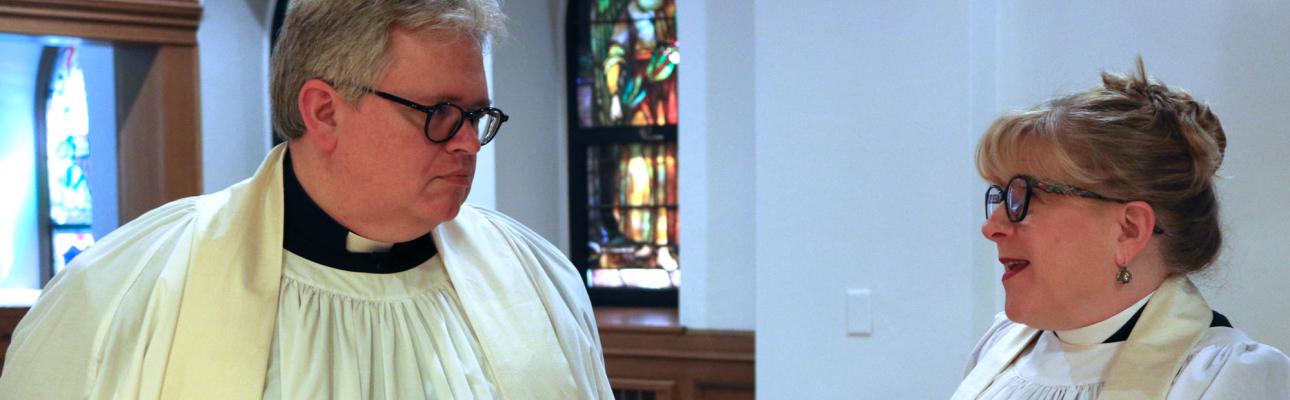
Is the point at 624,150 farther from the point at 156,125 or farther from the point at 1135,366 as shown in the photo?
the point at 1135,366

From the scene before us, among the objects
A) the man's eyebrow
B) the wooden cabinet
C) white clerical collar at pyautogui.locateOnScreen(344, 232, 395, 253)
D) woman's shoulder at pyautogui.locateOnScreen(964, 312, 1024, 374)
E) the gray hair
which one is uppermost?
the gray hair

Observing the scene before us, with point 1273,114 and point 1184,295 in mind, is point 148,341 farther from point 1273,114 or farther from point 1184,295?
point 1273,114

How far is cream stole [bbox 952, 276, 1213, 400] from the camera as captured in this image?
1.68m

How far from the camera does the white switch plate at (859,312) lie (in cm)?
325

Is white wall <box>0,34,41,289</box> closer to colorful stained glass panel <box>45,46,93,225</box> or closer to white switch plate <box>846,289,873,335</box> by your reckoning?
colorful stained glass panel <box>45,46,93,225</box>

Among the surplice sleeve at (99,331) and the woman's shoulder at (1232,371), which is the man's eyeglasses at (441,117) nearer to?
the surplice sleeve at (99,331)

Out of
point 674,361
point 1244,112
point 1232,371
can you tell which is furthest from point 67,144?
point 1232,371

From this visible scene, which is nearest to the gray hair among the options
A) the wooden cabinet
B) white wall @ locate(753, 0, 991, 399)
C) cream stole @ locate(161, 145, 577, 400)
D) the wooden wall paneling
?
cream stole @ locate(161, 145, 577, 400)

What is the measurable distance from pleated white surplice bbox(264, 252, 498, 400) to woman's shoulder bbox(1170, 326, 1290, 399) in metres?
1.02

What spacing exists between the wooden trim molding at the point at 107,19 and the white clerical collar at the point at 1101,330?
3294mm

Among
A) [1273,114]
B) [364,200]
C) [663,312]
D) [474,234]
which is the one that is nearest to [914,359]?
[1273,114]

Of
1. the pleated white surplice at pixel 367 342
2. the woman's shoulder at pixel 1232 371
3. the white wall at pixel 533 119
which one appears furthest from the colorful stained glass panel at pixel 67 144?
the woman's shoulder at pixel 1232 371

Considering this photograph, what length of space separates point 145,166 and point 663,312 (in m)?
2.00

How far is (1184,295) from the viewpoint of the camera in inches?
67.7
